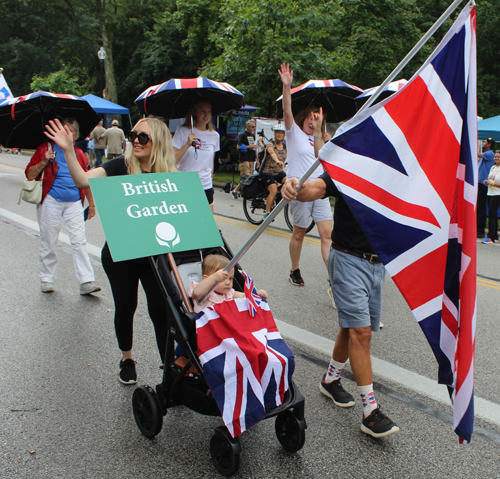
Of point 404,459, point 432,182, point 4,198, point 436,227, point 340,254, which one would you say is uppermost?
point 432,182

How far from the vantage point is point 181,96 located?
21.5ft

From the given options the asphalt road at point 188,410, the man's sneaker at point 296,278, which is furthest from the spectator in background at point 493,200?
the man's sneaker at point 296,278

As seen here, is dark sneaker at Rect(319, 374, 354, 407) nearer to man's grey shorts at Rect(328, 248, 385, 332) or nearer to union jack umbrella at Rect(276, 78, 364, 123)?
man's grey shorts at Rect(328, 248, 385, 332)

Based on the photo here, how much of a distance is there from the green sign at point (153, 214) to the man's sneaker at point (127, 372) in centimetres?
103

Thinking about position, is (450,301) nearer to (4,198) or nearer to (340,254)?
(340,254)

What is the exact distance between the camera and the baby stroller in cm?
254

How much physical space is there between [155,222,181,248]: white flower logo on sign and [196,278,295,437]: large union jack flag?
59cm

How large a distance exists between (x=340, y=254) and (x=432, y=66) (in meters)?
1.20

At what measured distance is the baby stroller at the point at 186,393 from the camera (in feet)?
8.32

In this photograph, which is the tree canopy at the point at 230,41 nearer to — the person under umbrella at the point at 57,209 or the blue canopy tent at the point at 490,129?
the blue canopy tent at the point at 490,129

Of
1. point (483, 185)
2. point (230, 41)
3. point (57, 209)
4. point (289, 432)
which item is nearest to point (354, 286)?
point (289, 432)

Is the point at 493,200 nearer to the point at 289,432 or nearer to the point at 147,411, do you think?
the point at 289,432

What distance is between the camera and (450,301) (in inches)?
91.5

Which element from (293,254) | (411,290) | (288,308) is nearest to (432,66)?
(411,290)
